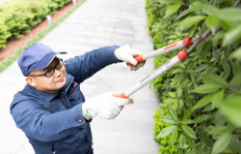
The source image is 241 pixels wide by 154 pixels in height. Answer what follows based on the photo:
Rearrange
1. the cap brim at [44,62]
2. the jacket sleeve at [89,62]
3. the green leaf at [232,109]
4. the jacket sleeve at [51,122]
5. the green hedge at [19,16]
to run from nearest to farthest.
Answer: the green leaf at [232,109], the jacket sleeve at [51,122], the cap brim at [44,62], the jacket sleeve at [89,62], the green hedge at [19,16]

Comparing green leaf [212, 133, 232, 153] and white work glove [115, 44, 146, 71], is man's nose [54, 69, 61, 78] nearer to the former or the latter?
white work glove [115, 44, 146, 71]

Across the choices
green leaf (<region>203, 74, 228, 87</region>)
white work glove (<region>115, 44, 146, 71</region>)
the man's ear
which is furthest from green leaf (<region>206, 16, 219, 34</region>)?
the man's ear

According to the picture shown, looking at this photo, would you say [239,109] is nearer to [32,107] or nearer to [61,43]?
[32,107]

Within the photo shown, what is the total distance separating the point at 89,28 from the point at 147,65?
2.73 metres

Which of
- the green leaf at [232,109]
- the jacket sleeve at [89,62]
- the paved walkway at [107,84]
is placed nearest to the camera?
the green leaf at [232,109]

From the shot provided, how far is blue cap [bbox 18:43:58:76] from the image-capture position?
4.22 feet

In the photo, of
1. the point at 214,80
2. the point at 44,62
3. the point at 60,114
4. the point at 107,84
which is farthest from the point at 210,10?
the point at 107,84

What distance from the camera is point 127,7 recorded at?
9.12 metres

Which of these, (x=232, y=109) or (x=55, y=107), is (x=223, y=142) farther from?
(x=55, y=107)

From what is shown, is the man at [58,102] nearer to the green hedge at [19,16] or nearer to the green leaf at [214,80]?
the green leaf at [214,80]

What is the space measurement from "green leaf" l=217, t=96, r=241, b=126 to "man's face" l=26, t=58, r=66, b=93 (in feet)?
3.94

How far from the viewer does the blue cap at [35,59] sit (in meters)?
1.29

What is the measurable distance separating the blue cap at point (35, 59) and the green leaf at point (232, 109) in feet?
3.88

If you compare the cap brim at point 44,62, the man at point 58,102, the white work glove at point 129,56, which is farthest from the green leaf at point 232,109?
the cap brim at point 44,62
